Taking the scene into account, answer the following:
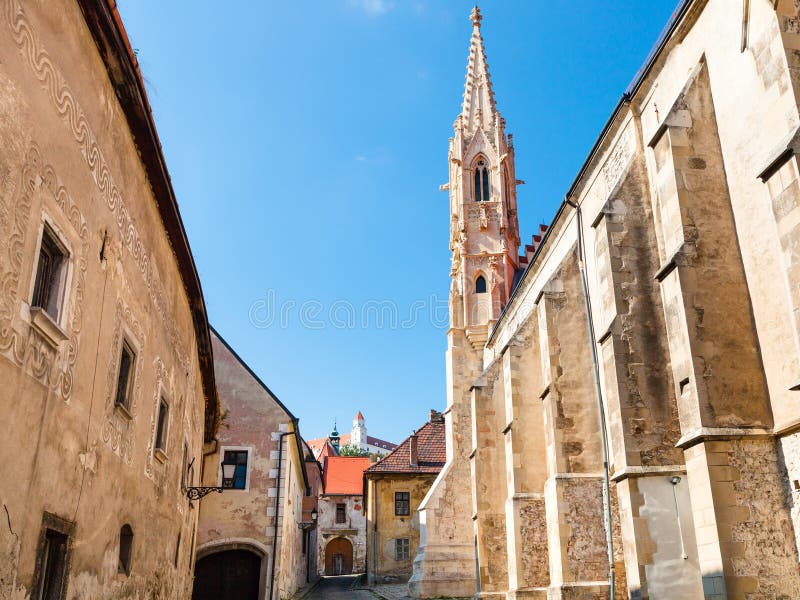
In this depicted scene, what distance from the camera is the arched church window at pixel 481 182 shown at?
3331 cm

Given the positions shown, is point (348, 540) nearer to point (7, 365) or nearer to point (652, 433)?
point (652, 433)

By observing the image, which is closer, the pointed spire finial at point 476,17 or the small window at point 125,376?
the small window at point 125,376

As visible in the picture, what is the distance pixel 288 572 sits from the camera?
23703 millimetres

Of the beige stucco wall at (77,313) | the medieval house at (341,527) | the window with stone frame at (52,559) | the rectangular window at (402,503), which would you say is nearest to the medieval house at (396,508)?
the rectangular window at (402,503)

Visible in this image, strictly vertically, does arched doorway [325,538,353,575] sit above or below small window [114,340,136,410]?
below

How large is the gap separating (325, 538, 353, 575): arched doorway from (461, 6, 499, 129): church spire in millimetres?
36028

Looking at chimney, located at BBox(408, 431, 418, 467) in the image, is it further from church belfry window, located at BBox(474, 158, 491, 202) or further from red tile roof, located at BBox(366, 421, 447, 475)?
church belfry window, located at BBox(474, 158, 491, 202)

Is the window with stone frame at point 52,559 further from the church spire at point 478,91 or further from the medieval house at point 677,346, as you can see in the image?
the church spire at point 478,91

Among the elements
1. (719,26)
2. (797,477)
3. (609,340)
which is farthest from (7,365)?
(719,26)

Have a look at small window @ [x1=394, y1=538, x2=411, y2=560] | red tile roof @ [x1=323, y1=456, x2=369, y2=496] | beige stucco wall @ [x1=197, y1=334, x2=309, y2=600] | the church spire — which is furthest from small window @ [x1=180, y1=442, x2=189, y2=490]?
red tile roof @ [x1=323, y1=456, x2=369, y2=496]

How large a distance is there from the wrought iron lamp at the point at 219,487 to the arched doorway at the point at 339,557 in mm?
39136

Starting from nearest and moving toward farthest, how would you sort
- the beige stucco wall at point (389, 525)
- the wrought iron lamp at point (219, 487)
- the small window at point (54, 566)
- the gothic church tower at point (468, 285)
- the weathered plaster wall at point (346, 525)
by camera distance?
the small window at point (54, 566) < the wrought iron lamp at point (219, 487) < the gothic church tower at point (468, 285) < the beige stucco wall at point (389, 525) < the weathered plaster wall at point (346, 525)

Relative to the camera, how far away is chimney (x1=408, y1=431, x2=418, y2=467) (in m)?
36.6

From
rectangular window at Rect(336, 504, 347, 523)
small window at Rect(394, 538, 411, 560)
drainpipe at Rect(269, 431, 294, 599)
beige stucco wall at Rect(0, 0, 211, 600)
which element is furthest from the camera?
rectangular window at Rect(336, 504, 347, 523)
